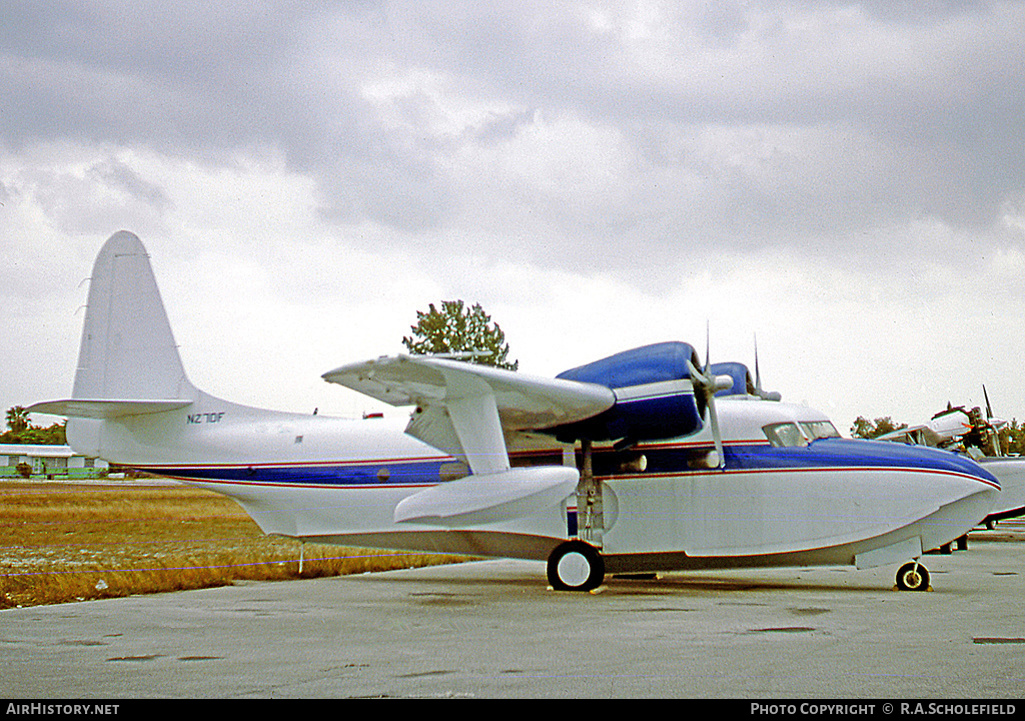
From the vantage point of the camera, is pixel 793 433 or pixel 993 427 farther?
pixel 993 427

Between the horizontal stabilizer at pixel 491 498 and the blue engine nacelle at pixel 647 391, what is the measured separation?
4.22ft

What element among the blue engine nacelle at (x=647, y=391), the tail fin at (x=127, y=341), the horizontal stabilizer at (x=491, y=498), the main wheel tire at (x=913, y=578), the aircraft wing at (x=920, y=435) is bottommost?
the main wheel tire at (x=913, y=578)

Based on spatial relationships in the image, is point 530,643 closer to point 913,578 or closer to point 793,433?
point 793,433

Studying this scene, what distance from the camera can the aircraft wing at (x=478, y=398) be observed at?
10.2 m

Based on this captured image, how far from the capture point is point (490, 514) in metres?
10.4

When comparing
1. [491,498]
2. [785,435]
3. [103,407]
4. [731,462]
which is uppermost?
[103,407]

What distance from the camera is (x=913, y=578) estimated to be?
12117 millimetres

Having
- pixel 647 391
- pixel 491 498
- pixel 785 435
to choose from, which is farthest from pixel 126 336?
pixel 785 435

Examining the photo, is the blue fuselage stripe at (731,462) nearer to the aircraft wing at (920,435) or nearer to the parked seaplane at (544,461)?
the parked seaplane at (544,461)

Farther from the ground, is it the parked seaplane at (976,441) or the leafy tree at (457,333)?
the leafy tree at (457,333)

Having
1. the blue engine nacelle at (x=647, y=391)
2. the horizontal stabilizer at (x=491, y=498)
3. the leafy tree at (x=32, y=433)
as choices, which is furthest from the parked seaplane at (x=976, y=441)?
the leafy tree at (x=32, y=433)

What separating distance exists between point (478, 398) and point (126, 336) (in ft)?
20.6

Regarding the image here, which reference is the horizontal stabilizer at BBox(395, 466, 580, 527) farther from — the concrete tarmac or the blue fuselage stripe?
the blue fuselage stripe
